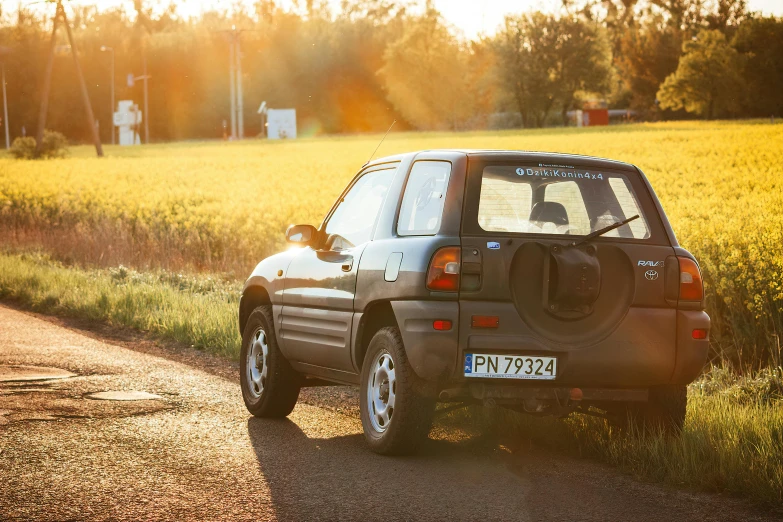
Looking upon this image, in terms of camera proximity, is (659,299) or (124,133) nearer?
(659,299)

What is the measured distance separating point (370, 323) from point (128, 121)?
354 ft

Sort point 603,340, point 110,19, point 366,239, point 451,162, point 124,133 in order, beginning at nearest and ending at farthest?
point 603,340 → point 451,162 → point 366,239 → point 124,133 → point 110,19

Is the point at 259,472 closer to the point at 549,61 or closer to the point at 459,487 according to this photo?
the point at 459,487

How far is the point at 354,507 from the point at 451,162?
219 cm

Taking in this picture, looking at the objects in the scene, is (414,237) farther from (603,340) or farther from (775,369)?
(775,369)

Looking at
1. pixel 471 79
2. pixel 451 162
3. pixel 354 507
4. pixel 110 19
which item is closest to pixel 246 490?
pixel 354 507

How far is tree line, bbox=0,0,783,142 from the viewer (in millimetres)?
106125

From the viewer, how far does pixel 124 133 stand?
112750 millimetres

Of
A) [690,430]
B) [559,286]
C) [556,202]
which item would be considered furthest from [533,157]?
[690,430]

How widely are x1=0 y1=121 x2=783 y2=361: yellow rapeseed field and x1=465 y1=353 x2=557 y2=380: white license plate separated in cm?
378

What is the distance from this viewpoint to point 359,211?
7656 millimetres

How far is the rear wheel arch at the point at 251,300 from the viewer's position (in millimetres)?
8578

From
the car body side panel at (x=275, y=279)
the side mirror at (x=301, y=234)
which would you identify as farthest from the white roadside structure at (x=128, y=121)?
the side mirror at (x=301, y=234)

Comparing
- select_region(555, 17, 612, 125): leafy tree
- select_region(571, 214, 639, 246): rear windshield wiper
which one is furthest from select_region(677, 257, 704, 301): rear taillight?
select_region(555, 17, 612, 125): leafy tree
